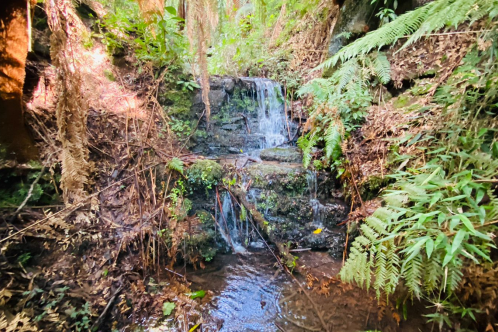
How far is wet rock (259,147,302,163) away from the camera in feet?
15.4

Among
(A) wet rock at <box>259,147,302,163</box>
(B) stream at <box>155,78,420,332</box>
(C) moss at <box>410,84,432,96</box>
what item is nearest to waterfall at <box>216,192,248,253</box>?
(B) stream at <box>155,78,420,332</box>

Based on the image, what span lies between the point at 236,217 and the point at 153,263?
1.45 metres

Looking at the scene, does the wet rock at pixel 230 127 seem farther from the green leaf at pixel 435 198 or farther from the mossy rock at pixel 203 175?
the green leaf at pixel 435 198

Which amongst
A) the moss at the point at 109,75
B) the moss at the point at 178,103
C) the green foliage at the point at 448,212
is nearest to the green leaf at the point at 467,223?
the green foliage at the point at 448,212

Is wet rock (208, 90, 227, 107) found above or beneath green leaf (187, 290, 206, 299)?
above

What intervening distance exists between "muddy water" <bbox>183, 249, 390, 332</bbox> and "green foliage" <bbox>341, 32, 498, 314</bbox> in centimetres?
80

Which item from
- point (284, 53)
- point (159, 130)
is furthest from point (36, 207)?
point (284, 53)

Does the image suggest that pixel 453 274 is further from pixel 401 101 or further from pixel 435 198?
pixel 401 101

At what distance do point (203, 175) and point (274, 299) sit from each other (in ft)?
7.12

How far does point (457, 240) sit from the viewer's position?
1.42 m

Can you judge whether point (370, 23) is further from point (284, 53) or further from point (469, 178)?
point (469, 178)

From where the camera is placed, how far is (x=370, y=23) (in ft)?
15.0

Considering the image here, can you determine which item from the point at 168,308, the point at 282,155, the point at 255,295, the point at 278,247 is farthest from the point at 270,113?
the point at 168,308

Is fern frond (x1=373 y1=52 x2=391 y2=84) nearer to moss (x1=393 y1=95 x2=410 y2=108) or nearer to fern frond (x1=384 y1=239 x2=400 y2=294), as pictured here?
moss (x1=393 y1=95 x2=410 y2=108)
